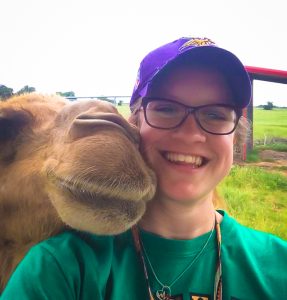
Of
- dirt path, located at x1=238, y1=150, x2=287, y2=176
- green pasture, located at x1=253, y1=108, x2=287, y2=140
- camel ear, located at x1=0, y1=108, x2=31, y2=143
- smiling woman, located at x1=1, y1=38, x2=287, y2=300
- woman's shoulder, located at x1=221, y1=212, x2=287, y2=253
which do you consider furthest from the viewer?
green pasture, located at x1=253, y1=108, x2=287, y2=140

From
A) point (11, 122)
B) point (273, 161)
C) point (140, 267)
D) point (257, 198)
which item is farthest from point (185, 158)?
point (273, 161)

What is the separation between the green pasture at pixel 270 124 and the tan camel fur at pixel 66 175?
8.38 m

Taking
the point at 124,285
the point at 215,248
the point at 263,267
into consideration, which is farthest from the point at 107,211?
the point at 263,267

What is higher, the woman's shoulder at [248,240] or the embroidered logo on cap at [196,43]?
the embroidered logo on cap at [196,43]

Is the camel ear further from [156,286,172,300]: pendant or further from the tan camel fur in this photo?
[156,286,172,300]: pendant

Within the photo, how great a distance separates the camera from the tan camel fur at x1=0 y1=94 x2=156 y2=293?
1416mm

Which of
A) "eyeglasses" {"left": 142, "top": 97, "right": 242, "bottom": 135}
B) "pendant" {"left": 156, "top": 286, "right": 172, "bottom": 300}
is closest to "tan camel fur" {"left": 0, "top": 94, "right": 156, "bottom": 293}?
"eyeglasses" {"left": 142, "top": 97, "right": 242, "bottom": 135}

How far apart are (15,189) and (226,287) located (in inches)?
47.3

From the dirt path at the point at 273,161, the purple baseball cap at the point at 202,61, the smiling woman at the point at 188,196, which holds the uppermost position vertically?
the purple baseball cap at the point at 202,61

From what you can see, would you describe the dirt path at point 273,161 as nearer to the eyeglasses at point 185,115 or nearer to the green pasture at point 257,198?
the green pasture at point 257,198

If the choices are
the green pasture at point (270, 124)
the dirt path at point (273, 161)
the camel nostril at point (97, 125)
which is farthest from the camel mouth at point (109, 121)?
the green pasture at point (270, 124)

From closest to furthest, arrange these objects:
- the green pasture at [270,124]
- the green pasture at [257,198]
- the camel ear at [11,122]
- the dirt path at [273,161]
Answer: the camel ear at [11,122]
the green pasture at [257,198]
the dirt path at [273,161]
the green pasture at [270,124]

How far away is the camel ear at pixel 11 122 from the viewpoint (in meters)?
2.20

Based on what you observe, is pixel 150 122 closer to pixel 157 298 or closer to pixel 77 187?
pixel 77 187
